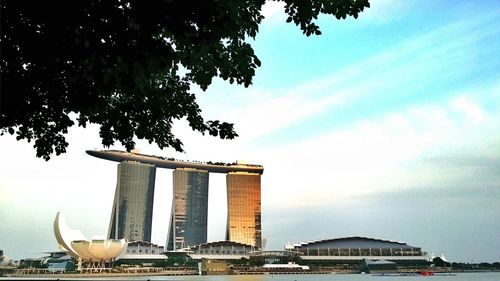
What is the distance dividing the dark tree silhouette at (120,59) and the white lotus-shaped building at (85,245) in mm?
116124

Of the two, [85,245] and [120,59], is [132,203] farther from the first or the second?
[120,59]

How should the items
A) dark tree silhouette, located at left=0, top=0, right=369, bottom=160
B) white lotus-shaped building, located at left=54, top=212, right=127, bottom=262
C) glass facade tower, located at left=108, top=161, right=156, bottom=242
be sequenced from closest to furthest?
dark tree silhouette, located at left=0, top=0, right=369, bottom=160
white lotus-shaped building, located at left=54, top=212, right=127, bottom=262
glass facade tower, located at left=108, top=161, right=156, bottom=242

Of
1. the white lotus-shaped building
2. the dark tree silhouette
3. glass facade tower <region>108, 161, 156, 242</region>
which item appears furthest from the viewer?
glass facade tower <region>108, 161, 156, 242</region>

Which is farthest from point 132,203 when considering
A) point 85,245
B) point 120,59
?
point 120,59

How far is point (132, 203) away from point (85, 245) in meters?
74.1

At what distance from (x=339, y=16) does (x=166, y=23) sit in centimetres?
420

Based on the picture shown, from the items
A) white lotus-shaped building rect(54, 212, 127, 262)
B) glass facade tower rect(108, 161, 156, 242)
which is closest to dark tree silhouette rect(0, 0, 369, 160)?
white lotus-shaped building rect(54, 212, 127, 262)

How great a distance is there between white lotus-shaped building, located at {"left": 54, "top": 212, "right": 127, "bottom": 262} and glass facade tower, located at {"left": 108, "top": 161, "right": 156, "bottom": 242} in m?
65.2

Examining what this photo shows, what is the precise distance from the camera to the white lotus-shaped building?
11750cm

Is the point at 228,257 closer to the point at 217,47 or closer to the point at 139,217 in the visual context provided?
the point at 139,217

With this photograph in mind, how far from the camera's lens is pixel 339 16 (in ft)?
29.8

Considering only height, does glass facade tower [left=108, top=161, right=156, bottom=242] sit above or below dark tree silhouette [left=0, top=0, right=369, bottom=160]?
above

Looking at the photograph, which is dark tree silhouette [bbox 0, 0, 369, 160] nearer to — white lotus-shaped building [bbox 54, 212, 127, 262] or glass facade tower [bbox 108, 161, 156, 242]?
white lotus-shaped building [bbox 54, 212, 127, 262]

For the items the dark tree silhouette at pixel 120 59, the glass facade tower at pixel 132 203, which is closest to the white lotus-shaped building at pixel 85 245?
the glass facade tower at pixel 132 203
